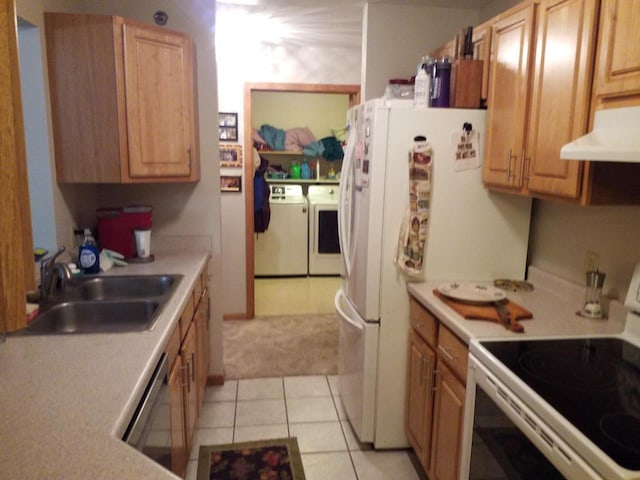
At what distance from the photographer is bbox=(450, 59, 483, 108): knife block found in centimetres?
215

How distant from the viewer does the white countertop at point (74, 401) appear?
912 millimetres

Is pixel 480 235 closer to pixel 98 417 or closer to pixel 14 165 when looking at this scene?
pixel 98 417

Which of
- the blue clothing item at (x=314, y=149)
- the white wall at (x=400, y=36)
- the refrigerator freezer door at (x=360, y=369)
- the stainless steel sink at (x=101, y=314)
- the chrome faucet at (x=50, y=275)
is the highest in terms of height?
the white wall at (x=400, y=36)

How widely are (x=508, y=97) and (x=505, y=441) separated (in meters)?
1.31

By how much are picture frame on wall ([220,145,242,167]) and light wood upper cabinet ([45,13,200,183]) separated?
4.84 ft

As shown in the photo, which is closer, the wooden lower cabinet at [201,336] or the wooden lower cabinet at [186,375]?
the wooden lower cabinet at [186,375]

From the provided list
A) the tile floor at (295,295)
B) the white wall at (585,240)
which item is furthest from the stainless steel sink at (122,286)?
the tile floor at (295,295)

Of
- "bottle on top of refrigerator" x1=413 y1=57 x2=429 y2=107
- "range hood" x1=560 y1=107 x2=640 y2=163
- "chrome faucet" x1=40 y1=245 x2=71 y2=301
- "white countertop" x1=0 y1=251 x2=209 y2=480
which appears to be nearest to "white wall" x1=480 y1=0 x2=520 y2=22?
"bottle on top of refrigerator" x1=413 y1=57 x2=429 y2=107

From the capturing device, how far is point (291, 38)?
12.6 ft

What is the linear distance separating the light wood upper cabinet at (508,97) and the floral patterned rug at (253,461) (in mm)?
1630

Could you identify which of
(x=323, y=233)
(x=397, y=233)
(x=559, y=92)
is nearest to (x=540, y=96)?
(x=559, y=92)

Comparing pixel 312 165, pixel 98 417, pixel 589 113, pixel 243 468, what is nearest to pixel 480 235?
pixel 589 113

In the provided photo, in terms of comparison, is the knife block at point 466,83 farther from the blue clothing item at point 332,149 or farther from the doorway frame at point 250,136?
the blue clothing item at point 332,149

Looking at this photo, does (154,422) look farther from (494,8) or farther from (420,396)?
(494,8)
